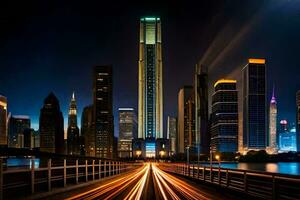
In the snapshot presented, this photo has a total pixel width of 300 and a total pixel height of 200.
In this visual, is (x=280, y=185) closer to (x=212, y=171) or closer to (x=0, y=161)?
(x=0, y=161)

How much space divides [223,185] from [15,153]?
1421cm

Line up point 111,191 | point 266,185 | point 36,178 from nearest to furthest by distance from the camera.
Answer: point 36,178 < point 266,185 < point 111,191

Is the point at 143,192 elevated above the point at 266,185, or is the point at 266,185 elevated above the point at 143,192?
the point at 266,185

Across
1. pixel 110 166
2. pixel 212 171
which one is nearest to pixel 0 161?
pixel 212 171

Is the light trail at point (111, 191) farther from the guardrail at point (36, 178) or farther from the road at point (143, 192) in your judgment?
the guardrail at point (36, 178)

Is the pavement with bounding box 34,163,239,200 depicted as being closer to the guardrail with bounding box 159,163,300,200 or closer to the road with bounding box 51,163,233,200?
the road with bounding box 51,163,233,200

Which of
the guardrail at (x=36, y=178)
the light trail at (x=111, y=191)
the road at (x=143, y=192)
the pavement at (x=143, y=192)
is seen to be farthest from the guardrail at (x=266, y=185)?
the guardrail at (x=36, y=178)

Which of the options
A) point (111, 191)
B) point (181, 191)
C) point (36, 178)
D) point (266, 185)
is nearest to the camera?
point (36, 178)

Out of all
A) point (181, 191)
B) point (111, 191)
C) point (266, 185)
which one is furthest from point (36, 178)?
point (181, 191)

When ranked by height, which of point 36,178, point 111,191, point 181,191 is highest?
point 36,178

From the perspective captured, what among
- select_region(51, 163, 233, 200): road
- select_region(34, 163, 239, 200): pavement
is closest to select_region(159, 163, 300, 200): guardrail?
select_region(34, 163, 239, 200): pavement

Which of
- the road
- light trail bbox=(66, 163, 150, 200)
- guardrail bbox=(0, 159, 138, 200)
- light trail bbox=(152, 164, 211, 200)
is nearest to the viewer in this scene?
guardrail bbox=(0, 159, 138, 200)

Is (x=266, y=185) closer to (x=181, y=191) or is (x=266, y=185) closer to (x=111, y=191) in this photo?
(x=181, y=191)

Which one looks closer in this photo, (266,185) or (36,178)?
(36,178)
